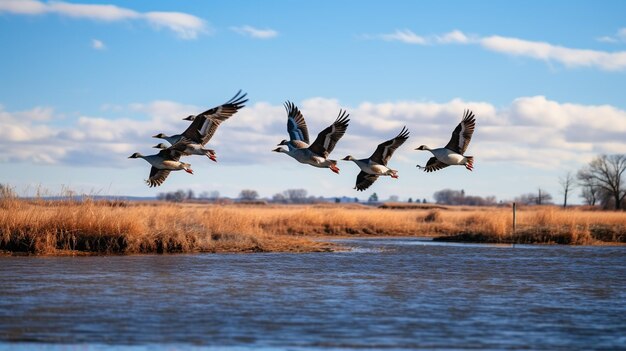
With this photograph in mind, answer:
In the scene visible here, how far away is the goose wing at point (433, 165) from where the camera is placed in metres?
20.8

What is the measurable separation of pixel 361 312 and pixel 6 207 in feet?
44.6

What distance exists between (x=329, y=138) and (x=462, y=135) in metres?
3.29

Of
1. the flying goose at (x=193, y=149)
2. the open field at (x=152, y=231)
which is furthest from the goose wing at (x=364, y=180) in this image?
the open field at (x=152, y=231)

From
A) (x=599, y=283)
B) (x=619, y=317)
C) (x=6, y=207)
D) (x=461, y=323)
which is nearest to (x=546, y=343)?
(x=461, y=323)

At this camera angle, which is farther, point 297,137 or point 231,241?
point 231,241

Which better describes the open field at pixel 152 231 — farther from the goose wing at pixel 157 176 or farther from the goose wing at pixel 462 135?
the goose wing at pixel 462 135

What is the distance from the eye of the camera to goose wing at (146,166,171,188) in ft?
69.9

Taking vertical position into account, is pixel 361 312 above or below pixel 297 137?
below

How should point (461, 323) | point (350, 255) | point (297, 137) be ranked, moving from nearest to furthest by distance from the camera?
point (461, 323)
point (297, 137)
point (350, 255)

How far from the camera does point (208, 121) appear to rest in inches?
761

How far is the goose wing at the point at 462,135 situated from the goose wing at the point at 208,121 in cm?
502

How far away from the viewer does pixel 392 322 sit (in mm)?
11414

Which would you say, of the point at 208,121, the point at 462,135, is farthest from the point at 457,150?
the point at 208,121

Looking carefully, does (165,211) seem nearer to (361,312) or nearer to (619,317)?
(361,312)
